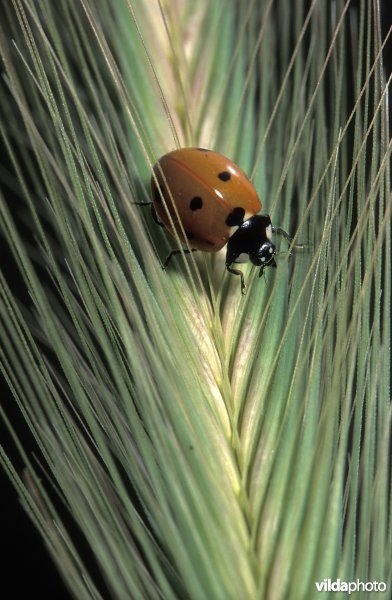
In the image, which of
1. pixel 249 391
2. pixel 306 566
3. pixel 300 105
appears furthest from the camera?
pixel 300 105

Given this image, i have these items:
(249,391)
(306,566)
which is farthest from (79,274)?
(306,566)

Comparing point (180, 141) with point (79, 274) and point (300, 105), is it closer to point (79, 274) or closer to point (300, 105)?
point (300, 105)

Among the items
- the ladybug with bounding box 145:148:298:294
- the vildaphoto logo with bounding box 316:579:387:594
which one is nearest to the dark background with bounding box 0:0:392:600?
the ladybug with bounding box 145:148:298:294

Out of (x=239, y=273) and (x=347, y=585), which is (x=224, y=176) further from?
(x=347, y=585)

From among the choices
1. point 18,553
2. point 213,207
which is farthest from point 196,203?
point 18,553

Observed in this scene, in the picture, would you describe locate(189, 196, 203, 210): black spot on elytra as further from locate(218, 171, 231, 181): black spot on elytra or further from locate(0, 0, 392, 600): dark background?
locate(0, 0, 392, 600): dark background

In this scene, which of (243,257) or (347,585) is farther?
(243,257)
